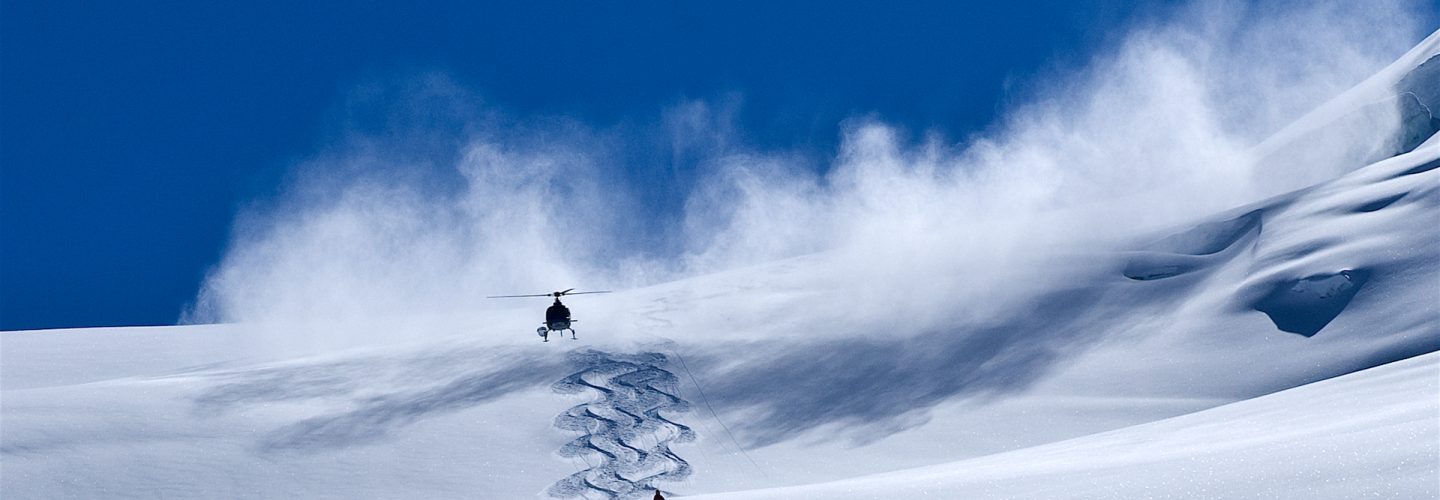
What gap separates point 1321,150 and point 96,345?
54.4 m

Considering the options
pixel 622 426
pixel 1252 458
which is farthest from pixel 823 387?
pixel 1252 458

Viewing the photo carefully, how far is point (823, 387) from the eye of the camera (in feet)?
127


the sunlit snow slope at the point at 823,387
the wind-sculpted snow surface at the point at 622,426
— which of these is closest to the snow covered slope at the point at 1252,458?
the sunlit snow slope at the point at 823,387

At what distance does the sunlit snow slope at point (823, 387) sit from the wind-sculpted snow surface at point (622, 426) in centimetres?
10

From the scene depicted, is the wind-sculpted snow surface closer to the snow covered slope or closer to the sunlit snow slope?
the sunlit snow slope

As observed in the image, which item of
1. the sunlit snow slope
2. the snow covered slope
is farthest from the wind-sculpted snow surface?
the snow covered slope

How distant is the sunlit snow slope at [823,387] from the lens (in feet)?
Answer: 98.4

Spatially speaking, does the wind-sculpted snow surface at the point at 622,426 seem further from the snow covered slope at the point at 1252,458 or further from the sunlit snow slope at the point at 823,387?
the snow covered slope at the point at 1252,458

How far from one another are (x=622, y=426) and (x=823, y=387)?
6.54m

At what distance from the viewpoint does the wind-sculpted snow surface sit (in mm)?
31625

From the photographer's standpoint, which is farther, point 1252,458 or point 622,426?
point 622,426

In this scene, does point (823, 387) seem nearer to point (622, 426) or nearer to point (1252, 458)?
point (622, 426)

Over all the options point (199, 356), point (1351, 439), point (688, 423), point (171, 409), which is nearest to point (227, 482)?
point (171, 409)

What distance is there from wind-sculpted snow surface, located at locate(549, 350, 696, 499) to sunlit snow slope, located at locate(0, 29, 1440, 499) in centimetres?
10
